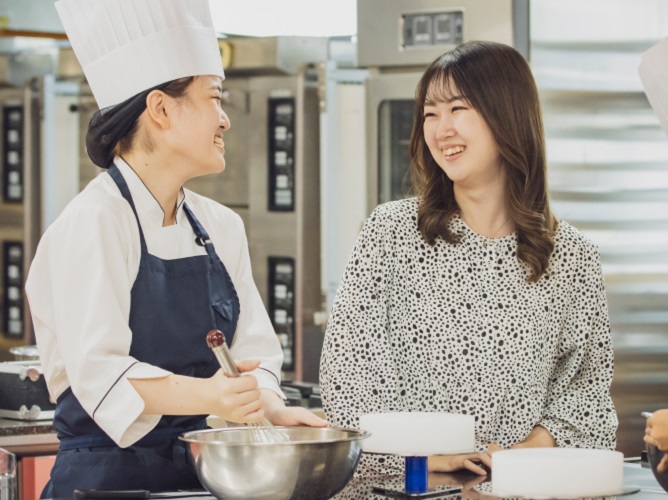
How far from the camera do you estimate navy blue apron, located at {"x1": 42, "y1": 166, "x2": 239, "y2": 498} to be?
5.95ft

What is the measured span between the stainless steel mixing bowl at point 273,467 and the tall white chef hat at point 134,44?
69 centimetres

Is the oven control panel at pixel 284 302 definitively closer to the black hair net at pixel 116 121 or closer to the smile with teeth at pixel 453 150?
the smile with teeth at pixel 453 150

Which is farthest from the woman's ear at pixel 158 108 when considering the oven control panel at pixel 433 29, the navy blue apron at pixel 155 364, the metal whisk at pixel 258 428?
the oven control panel at pixel 433 29

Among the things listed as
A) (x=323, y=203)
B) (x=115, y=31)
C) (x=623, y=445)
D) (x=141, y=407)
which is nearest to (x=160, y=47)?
(x=115, y=31)

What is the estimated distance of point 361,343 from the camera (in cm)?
211

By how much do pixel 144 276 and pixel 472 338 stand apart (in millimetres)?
641

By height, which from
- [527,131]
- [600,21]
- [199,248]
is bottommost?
[199,248]

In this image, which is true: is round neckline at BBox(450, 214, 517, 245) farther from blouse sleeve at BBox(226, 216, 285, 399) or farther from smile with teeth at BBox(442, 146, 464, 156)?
blouse sleeve at BBox(226, 216, 285, 399)

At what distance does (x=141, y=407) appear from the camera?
1.68 metres

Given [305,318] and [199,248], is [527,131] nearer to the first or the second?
[199,248]

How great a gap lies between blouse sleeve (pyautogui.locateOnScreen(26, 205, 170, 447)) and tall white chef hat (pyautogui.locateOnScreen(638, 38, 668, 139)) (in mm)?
844

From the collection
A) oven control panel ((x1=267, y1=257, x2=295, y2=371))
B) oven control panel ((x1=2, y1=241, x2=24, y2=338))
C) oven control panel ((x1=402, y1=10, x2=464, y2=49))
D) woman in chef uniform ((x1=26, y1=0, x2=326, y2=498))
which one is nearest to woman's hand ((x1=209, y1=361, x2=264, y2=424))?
woman in chef uniform ((x1=26, y1=0, x2=326, y2=498))

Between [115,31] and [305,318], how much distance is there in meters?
2.40

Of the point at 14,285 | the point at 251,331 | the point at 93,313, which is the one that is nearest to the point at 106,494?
the point at 93,313
